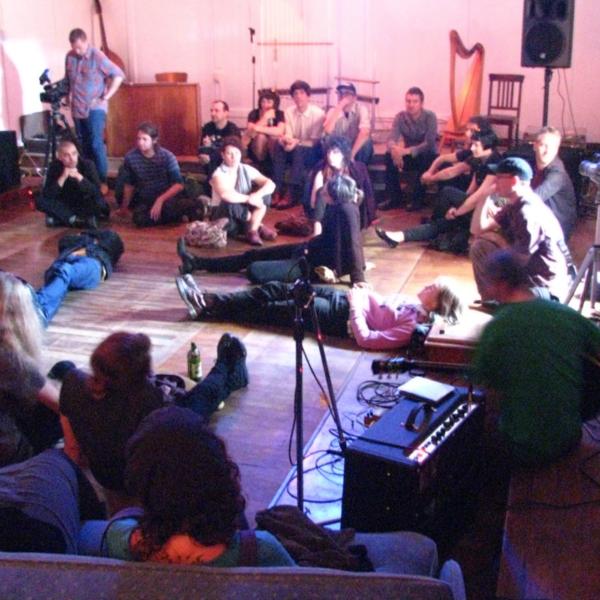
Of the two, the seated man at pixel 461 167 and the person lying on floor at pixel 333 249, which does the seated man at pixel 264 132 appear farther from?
the person lying on floor at pixel 333 249

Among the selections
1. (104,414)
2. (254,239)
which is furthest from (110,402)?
(254,239)

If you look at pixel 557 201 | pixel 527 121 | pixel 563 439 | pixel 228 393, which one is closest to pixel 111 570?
pixel 563 439

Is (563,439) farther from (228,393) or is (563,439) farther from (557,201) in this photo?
(557,201)

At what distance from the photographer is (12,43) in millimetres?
9203

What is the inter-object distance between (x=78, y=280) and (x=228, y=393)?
1895 mm

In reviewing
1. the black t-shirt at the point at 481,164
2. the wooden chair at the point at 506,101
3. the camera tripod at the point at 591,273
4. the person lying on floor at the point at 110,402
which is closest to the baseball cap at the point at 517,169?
the camera tripod at the point at 591,273

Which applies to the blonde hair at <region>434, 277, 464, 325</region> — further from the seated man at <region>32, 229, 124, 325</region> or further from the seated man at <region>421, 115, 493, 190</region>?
the seated man at <region>421, 115, 493, 190</region>

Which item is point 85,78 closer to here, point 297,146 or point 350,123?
point 297,146

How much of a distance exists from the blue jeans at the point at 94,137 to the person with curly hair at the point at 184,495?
6.60 meters

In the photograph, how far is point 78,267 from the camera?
546 cm

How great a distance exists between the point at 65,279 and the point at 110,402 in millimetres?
2565

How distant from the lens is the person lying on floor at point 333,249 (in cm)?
541

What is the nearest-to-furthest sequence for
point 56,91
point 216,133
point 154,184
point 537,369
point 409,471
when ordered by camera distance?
point 409,471, point 537,369, point 154,184, point 56,91, point 216,133

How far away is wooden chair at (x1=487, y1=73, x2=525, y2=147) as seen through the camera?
8.34 metres
